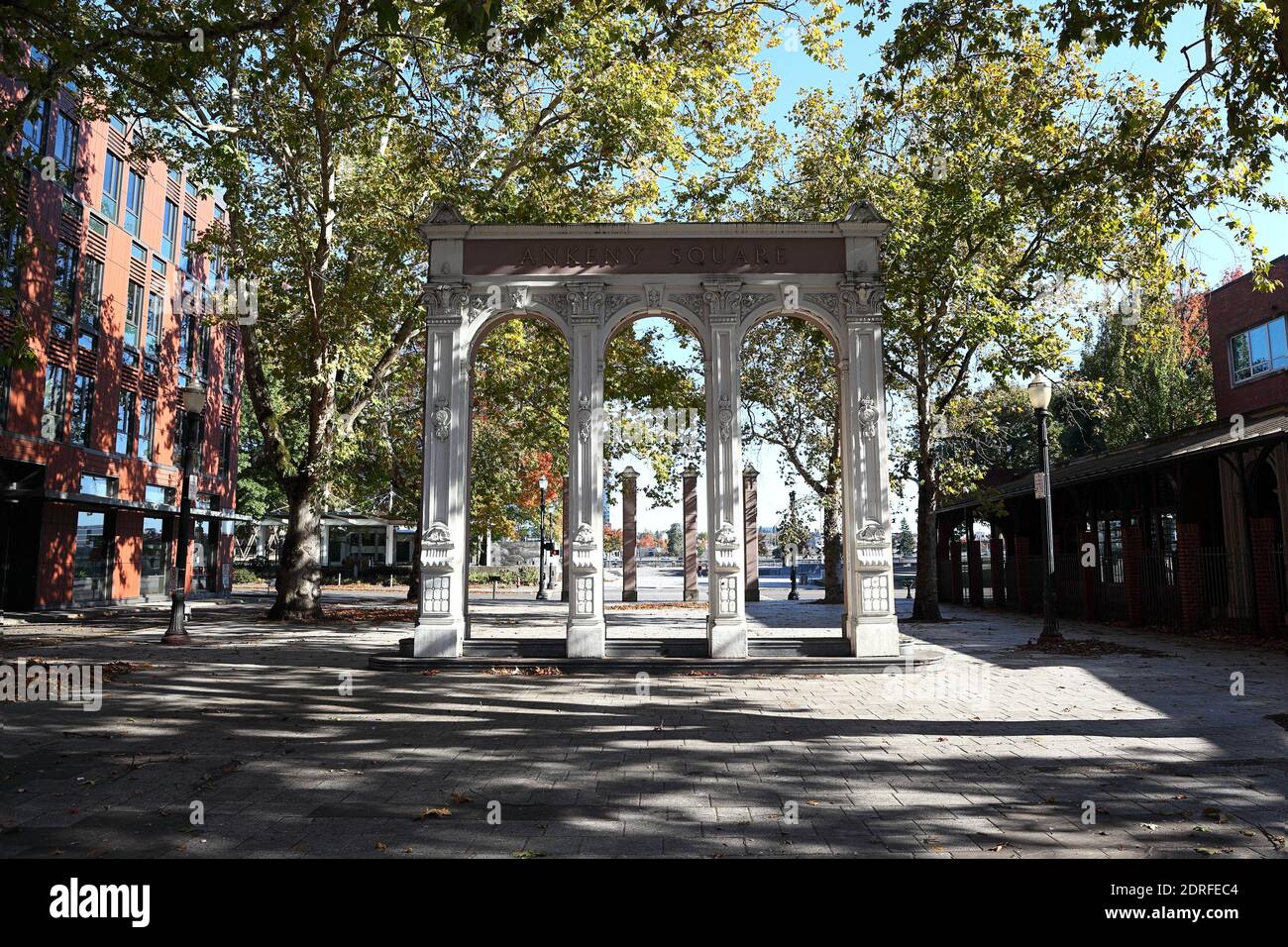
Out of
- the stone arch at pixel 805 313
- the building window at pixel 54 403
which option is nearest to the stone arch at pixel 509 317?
the stone arch at pixel 805 313

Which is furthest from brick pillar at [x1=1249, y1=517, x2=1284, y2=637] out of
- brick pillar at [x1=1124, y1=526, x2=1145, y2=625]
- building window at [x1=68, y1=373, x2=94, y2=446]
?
building window at [x1=68, y1=373, x2=94, y2=446]

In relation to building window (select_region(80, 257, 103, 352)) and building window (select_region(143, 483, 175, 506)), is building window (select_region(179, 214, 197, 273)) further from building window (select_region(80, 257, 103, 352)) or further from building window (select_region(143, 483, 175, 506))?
building window (select_region(143, 483, 175, 506))

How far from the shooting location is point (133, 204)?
28.3 meters

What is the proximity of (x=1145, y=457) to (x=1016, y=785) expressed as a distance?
55.3 feet

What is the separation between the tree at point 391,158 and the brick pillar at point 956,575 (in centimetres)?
1909

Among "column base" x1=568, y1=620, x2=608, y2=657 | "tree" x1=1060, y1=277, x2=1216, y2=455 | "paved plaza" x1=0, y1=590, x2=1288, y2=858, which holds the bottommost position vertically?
"paved plaza" x1=0, y1=590, x2=1288, y2=858

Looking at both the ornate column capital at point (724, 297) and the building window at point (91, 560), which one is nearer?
the ornate column capital at point (724, 297)

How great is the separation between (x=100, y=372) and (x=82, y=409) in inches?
53.7

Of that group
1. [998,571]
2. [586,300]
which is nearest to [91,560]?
[586,300]

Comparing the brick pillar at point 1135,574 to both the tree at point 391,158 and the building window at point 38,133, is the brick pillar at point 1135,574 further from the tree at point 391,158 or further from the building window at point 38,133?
the building window at point 38,133

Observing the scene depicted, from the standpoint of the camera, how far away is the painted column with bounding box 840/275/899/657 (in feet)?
43.8

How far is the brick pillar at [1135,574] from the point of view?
20.5 metres

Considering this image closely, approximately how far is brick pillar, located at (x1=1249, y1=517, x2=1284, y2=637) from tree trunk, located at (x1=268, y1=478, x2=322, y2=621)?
21.7 metres

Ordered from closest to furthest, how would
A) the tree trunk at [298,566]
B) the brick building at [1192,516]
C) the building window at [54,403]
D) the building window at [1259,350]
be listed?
the brick building at [1192,516]
the tree trunk at [298,566]
the building window at [1259,350]
the building window at [54,403]
